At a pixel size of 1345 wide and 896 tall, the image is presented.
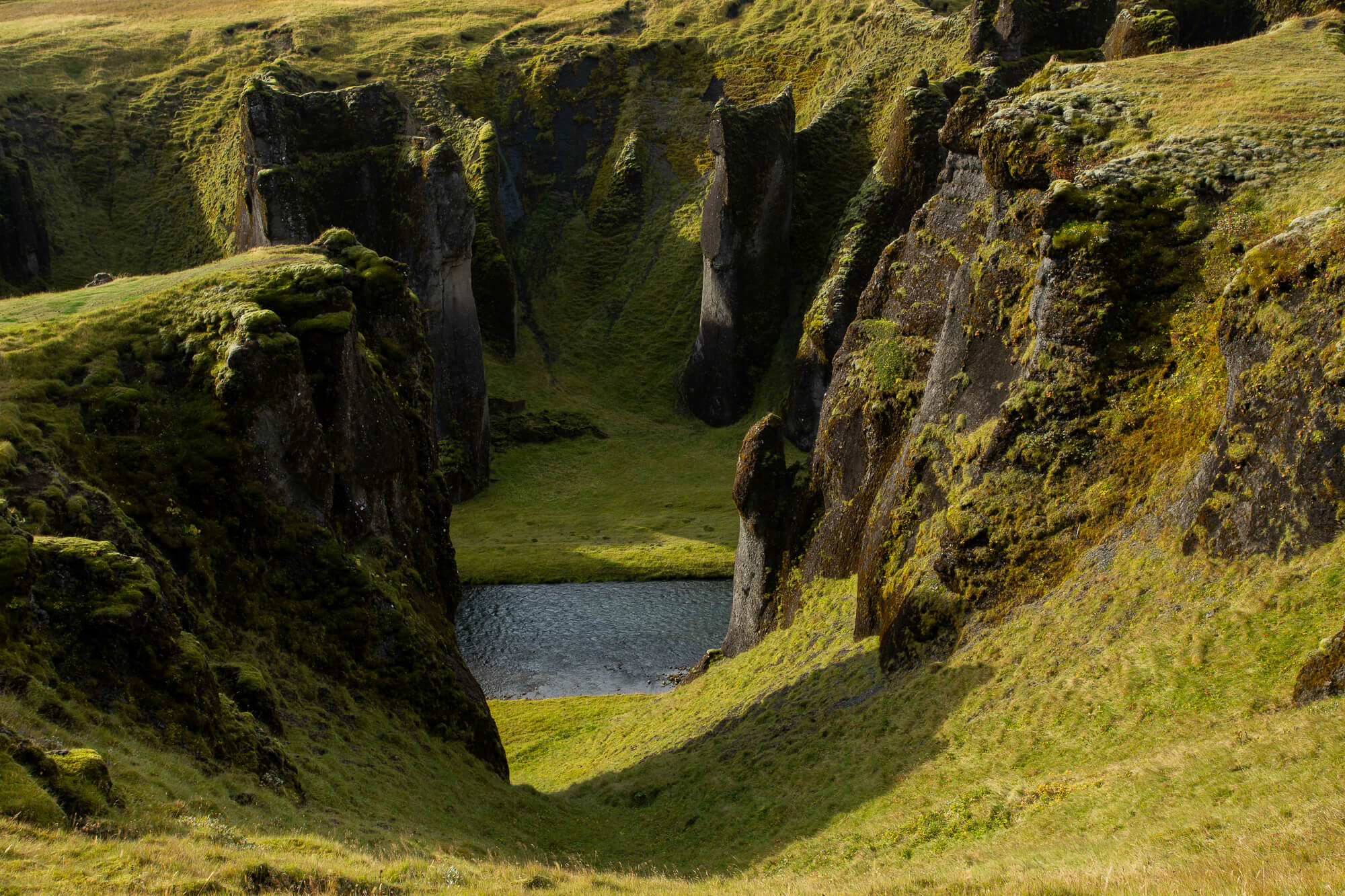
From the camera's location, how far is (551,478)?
279 ft

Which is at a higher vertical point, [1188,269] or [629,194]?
[1188,269]

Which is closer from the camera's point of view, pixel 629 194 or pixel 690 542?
pixel 690 542

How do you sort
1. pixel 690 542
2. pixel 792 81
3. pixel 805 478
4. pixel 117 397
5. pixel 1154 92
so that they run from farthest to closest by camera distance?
pixel 792 81, pixel 690 542, pixel 805 478, pixel 1154 92, pixel 117 397

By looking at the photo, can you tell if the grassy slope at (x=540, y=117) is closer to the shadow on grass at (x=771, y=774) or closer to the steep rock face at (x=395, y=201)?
the steep rock face at (x=395, y=201)

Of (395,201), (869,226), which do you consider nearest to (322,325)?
(869,226)

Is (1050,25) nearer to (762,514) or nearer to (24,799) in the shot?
(762,514)

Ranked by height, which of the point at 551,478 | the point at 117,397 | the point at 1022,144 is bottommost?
the point at 551,478

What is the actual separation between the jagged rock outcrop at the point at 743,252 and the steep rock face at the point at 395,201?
24093 mm

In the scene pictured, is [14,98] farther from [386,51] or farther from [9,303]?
[9,303]

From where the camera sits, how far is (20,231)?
91.6 metres

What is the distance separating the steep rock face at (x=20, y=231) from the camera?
3583 inches

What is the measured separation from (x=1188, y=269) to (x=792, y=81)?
100372 millimetres

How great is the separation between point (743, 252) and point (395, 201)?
3321 cm

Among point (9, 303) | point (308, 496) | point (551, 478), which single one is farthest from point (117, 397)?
point (551, 478)
